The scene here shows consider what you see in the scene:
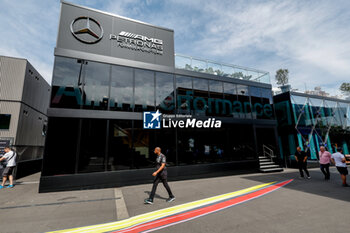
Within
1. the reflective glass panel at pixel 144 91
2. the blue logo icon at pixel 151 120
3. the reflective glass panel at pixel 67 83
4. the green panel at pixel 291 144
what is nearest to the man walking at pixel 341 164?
the green panel at pixel 291 144

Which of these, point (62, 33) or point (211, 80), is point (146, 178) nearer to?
point (211, 80)

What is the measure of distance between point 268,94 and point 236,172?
7.86 metres

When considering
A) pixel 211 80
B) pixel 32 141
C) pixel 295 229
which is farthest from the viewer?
pixel 32 141

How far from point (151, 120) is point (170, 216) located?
20.2 ft

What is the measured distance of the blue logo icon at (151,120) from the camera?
Answer: 988 centimetres

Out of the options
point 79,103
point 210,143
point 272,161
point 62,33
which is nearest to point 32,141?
point 79,103

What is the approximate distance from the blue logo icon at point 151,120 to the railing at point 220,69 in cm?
415

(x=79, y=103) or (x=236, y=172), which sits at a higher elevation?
(x=79, y=103)

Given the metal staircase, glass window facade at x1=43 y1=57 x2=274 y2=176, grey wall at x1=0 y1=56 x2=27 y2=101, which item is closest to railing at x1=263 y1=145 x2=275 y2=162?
the metal staircase

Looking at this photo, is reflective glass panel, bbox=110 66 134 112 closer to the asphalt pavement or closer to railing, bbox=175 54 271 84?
railing, bbox=175 54 271 84

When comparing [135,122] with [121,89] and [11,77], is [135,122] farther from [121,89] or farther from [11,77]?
[11,77]

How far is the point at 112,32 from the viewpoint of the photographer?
10.2 m

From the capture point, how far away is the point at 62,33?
9.01 meters

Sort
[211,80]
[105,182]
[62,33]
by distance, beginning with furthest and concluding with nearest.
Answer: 1. [211,80]
2. [62,33]
3. [105,182]
